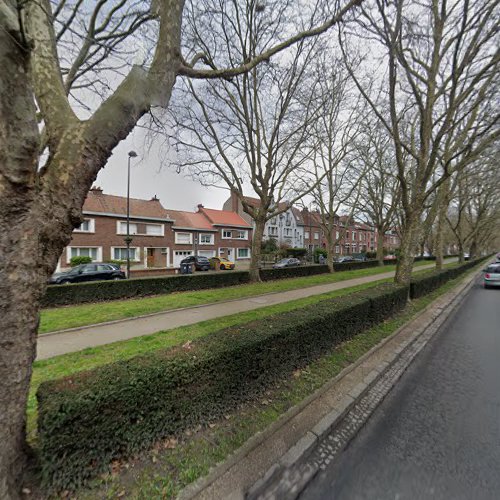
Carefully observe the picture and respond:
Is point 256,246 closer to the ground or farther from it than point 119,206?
closer to the ground

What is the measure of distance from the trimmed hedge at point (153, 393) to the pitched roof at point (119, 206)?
2278cm

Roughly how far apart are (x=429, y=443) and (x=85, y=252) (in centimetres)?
2456

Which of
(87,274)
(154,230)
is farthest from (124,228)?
(87,274)

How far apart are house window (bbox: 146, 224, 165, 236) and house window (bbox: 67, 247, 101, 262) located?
4.87m

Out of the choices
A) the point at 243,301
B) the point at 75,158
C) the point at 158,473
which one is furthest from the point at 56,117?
the point at 243,301

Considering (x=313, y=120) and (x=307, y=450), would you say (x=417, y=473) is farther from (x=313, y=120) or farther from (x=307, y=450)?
(x=313, y=120)

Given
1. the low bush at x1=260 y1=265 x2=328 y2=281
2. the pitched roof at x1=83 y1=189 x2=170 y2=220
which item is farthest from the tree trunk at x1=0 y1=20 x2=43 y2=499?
the pitched roof at x1=83 y1=189 x2=170 y2=220

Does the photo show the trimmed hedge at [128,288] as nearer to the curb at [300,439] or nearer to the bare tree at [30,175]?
the bare tree at [30,175]

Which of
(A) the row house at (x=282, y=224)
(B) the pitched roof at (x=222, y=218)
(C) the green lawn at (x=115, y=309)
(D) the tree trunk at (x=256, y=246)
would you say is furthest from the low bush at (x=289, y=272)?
(A) the row house at (x=282, y=224)

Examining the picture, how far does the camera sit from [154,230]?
2533 cm

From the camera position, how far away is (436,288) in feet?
38.7

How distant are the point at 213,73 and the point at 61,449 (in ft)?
14.3

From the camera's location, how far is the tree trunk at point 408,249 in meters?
8.77

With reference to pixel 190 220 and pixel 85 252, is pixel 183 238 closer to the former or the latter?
pixel 190 220
